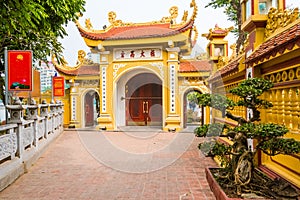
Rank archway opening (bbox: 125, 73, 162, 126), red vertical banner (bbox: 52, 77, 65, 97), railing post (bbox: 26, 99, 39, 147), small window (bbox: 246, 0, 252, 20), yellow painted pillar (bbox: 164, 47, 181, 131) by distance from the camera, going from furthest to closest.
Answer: archway opening (bbox: 125, 73, 162, 126) → red vertical banner (bbox: 52, 77, 65, 97) → yellow painted pillar (bbox: 164, 47, 181, 131) → railing post (bbox: 26, 99, 39, 147) → small window (bbox: 246, 0, 252, 20)

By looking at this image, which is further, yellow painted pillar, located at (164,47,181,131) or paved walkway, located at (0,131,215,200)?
yellow painted pillar, located at (164,47,181,131)

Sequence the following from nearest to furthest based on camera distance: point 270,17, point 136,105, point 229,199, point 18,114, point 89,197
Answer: point 229,199, point 89,197, point 270,17, point 18,114, point 136,105

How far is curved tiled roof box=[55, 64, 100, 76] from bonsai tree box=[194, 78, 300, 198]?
1096 centimetres

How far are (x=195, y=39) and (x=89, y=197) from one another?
1343 cm

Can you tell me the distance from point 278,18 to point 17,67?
543cm

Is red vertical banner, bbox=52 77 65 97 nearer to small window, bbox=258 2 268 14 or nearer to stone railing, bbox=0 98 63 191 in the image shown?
stone railing, bbox=0 98 63 191

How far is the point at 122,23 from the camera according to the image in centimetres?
1409

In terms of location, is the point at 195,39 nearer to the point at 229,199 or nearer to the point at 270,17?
the point at 270,17

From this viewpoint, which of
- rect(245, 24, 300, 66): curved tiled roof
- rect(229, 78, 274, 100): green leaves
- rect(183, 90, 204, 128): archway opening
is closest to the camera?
rect(245, 24, 300, 66): curved tiled roof

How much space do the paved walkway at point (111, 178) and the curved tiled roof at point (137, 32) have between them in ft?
21.7

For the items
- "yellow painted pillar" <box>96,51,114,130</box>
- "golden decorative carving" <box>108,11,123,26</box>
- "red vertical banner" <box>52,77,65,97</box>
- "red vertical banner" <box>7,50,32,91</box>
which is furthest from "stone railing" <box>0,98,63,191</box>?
"golden decorative carving" <box>108,11,123,26</box>

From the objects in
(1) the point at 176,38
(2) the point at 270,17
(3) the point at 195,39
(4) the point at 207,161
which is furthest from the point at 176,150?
(3) the point at 195,39

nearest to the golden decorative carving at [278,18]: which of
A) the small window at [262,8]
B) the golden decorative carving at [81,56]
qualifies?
the small window at [262,8]

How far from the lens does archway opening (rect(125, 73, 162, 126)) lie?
49.5ft
